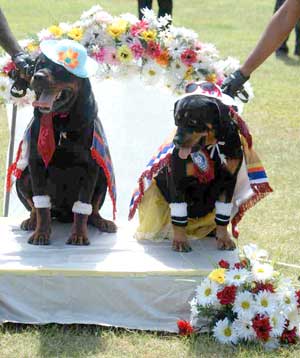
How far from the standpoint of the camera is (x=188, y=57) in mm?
Answer: 4938

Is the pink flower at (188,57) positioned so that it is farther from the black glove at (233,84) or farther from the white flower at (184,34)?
the black glove at (233,84)

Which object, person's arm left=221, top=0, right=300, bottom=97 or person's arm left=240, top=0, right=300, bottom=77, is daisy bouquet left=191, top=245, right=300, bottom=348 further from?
person's arm left=240, top=0, right=300, bottom=77

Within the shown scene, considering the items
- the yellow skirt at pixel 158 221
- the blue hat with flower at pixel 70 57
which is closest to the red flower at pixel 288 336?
the yellow skirt at pixel 158 221

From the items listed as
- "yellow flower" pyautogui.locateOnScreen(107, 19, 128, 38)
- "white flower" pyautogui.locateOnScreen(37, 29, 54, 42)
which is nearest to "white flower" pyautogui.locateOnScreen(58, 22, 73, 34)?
"white flower" pyautogui.locateOnScreen(37, 29, 54, 42)

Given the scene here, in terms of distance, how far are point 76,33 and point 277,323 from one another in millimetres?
2082

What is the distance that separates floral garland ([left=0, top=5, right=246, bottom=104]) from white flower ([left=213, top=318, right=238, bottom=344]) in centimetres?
160

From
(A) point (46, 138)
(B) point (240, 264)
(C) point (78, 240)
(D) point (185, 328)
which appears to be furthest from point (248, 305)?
(A) point (46, 138)

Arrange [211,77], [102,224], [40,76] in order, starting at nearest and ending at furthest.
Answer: [40,76] → [102,224] → [211,77]

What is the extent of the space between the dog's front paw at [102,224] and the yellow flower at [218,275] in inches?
35.9

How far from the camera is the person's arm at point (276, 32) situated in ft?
14.4

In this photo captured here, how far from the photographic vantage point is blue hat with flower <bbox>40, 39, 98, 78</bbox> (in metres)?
4.11

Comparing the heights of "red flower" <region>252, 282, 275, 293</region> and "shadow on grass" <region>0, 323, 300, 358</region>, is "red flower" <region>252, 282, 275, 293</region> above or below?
above

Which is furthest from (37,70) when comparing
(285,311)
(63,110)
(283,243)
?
(283,243)

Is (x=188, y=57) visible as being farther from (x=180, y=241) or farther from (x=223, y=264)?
(x=223, y=264)
